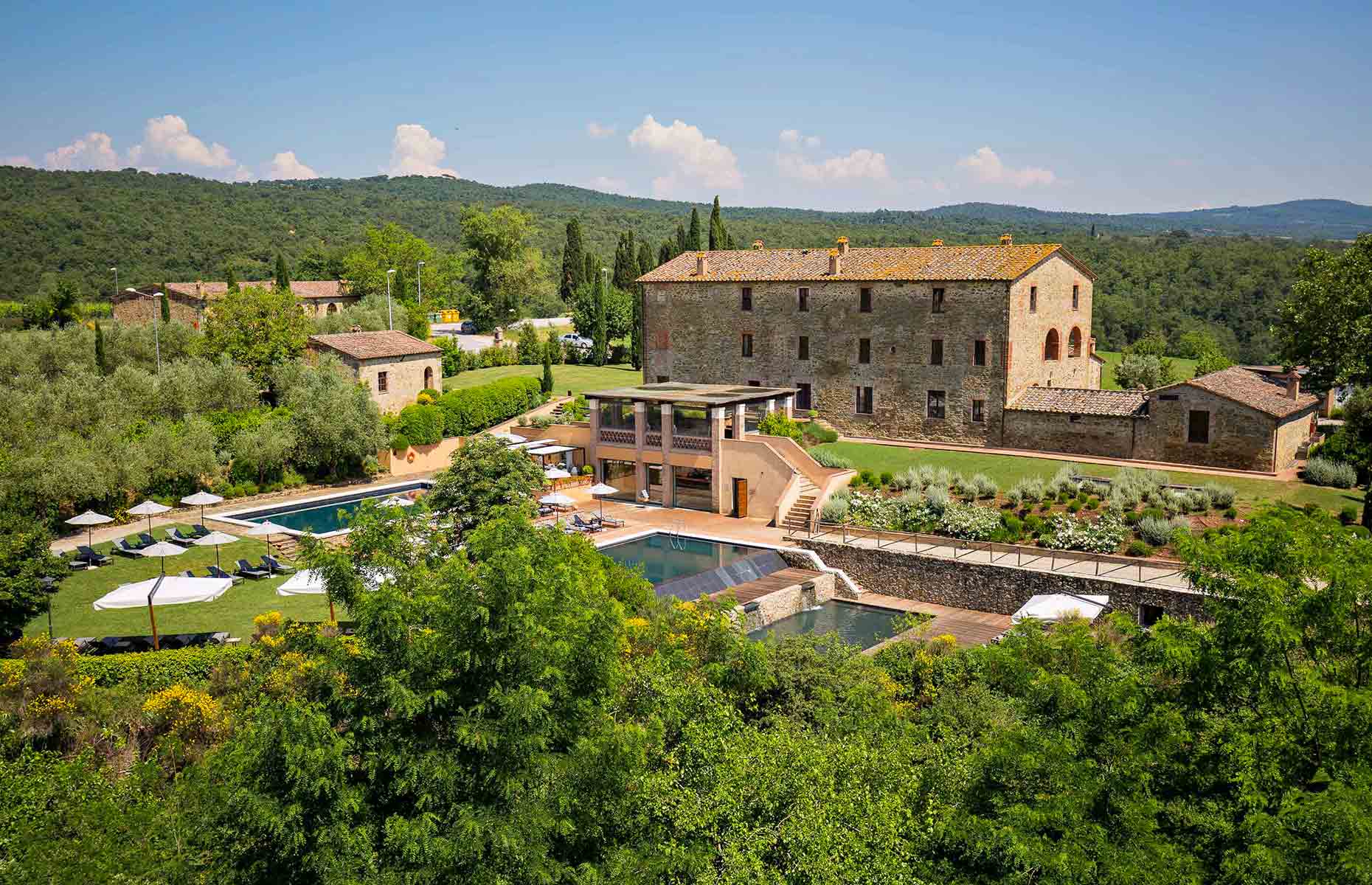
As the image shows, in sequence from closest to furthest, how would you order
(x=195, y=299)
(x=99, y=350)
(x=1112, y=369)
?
(x=99, y=350), (x=1112, y=369), (x=195, y=299)

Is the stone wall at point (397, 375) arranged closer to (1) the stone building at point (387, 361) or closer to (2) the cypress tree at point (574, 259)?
(1) the stone building at point (387, 361)

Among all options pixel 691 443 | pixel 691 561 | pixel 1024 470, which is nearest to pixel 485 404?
pixel 691 443

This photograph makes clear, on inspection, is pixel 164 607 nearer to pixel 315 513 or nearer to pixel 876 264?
pixel 315 513

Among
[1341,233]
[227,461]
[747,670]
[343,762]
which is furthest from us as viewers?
[1341,233]

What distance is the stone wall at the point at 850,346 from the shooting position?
39.9m

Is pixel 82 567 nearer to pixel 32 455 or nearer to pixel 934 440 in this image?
pixel 32 455

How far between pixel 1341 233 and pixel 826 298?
188m

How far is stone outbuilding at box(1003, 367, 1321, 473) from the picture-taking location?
33719 mm

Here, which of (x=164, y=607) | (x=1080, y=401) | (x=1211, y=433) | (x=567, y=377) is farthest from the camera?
(x=567, y=377)

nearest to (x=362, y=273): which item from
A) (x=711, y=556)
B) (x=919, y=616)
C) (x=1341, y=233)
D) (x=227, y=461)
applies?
(x=227, y=461)

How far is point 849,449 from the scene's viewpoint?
40188 millimetres

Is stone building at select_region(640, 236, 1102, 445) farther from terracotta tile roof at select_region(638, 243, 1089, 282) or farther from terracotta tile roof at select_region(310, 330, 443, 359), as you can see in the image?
terracotta tile roof at select_region(310, 330, 443, 359)

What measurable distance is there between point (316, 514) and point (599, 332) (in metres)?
31.7

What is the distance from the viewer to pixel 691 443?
36156 millimetres
